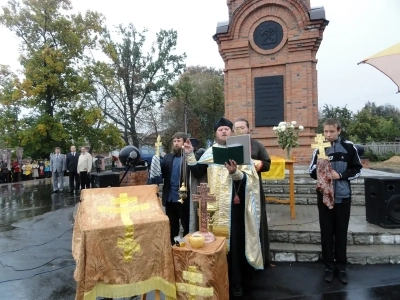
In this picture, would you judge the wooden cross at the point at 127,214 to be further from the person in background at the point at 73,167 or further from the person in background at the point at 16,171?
the person in background at the point at 16,171

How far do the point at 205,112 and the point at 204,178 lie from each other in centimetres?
3161

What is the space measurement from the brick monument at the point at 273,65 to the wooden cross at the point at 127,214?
7670 mm

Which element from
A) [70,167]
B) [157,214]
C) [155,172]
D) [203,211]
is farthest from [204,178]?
[70,167]

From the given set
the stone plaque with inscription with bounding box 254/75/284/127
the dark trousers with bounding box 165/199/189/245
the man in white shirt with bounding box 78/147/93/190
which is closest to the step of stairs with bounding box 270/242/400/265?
the dark trousers with bounding box 165/199/189/245

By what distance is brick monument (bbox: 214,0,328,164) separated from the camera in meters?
9.88

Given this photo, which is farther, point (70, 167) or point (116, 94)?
point (116, 94)

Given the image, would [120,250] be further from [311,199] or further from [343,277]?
[311,199]

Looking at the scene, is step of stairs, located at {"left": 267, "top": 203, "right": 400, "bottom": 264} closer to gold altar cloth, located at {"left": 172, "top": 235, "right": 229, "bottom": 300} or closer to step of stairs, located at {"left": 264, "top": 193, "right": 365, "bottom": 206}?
step of stairs, located at {"left": 264, "top": 193, "right": 365, "bottom": 206}

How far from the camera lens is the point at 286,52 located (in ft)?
33.0

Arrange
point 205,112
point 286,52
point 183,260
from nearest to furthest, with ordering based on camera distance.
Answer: point 183,260 → point 286,52 → point 205,112

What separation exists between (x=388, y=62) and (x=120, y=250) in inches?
177

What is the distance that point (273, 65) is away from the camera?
33.4 feet

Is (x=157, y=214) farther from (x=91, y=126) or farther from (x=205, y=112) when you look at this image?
(x=205, y=112)

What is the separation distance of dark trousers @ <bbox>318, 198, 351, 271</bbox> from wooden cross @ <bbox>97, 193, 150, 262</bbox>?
218 centimetres
